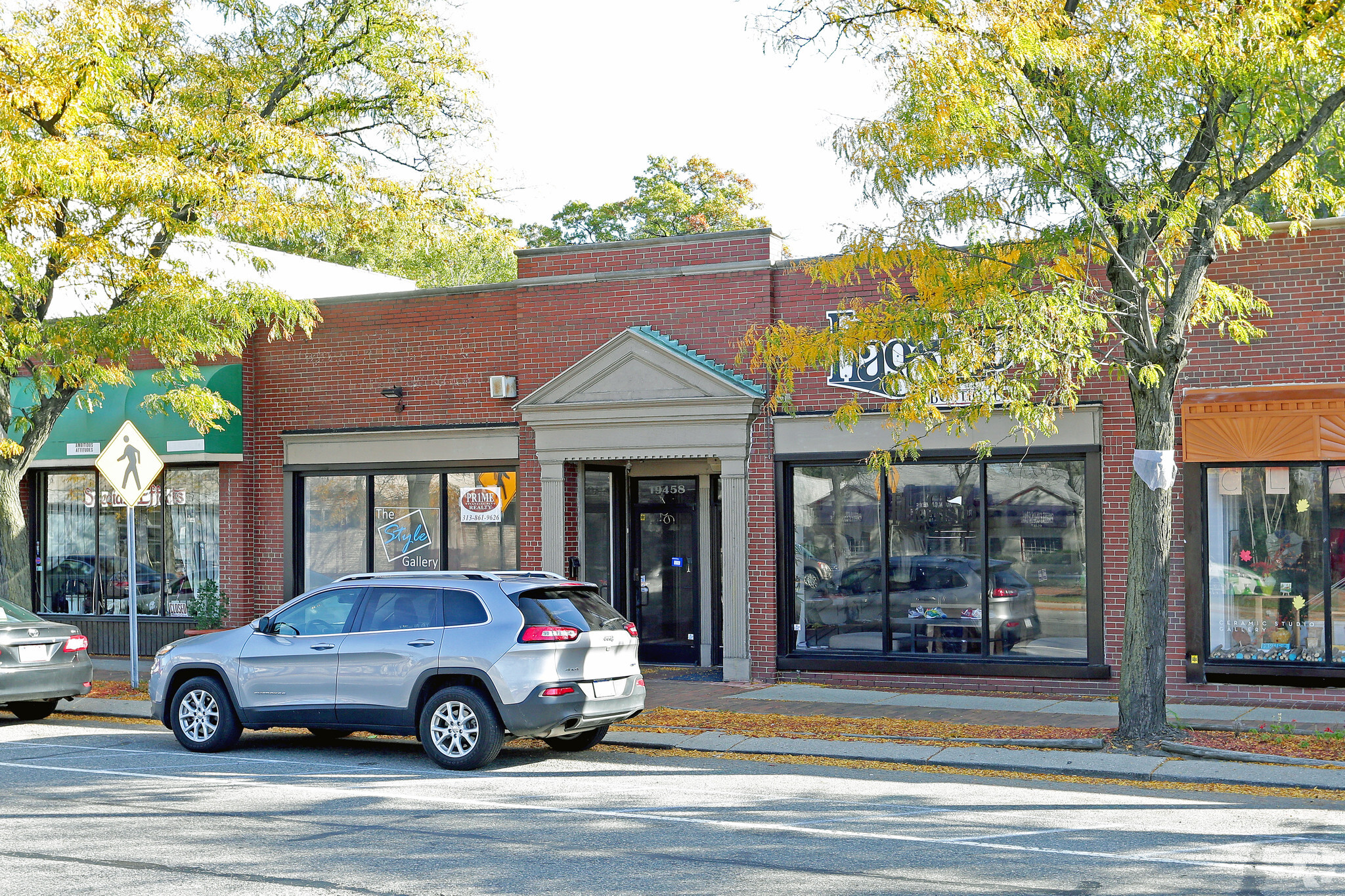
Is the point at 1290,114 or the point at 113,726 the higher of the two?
the point at 1290,114

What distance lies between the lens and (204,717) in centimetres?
1156

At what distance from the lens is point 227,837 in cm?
792

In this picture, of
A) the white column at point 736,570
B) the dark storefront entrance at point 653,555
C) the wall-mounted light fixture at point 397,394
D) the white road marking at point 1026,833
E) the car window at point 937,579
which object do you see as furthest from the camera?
the wall-mounted light fixture at point 397,394

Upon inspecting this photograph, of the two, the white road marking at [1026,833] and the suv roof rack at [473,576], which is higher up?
the suv roof rack at [473,576]

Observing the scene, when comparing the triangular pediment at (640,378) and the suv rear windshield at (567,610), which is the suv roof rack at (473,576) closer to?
the suv rear windshield at (567,610)

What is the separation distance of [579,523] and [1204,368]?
789 centimetres

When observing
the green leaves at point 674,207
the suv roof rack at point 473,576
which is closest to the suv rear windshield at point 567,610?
the suv roof rack at point 473,576

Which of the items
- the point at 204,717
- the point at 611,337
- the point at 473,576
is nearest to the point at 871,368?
the point at 611,337

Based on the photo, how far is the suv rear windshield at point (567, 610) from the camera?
10633 millimetres

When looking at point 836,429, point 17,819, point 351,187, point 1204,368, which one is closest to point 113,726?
point 17,819

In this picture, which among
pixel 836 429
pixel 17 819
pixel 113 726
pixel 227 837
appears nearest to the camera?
pixel 227 837

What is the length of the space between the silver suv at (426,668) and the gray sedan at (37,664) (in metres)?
2.34

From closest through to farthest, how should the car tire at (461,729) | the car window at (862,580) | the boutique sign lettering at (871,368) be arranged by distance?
the car tire at (461,729) → the boutique sign lettering at (871,368) → the car window at (862,580)

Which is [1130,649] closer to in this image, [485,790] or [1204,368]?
[1204,368]
